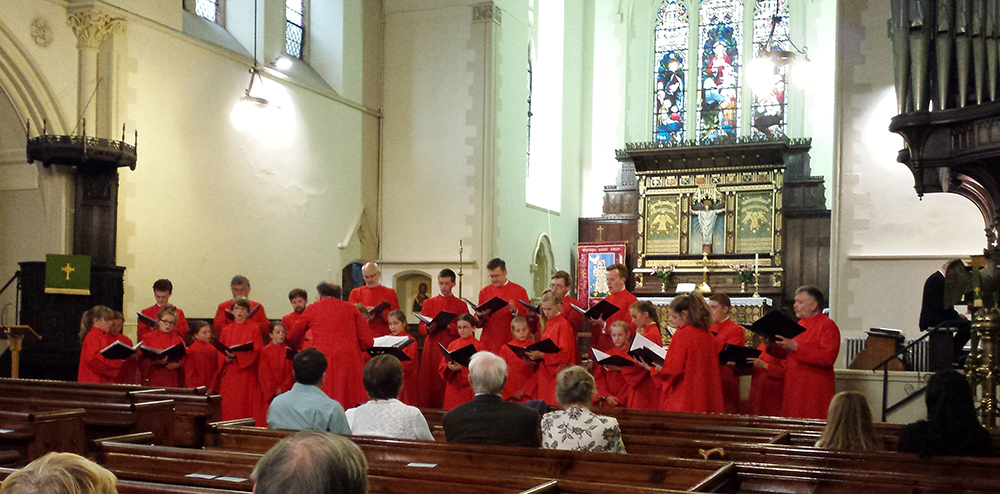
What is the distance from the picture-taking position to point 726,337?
7.30 meters

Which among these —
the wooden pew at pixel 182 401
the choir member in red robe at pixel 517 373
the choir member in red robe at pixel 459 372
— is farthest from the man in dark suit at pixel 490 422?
the choir member in red robe at pixel 459 372

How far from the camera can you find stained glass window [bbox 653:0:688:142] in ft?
65.5

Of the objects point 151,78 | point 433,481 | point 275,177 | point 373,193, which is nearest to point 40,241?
point 151,78

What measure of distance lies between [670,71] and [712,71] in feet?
2.95

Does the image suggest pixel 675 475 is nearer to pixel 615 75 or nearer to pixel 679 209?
pixel 679 209

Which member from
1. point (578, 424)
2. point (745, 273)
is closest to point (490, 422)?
point (578, 424)

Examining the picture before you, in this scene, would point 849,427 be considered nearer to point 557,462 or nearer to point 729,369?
point 557,462

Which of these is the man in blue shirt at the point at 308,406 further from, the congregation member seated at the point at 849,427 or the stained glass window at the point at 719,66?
the stained glass window at the point at 719,66

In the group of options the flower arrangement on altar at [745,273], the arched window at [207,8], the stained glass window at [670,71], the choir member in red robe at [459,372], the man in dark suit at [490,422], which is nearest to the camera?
the man in dark suit at [490,422]

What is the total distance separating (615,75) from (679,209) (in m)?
3.83

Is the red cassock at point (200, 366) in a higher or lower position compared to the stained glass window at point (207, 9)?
lower

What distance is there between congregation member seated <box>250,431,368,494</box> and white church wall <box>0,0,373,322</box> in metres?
9.44

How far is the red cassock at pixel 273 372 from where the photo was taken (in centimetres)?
838

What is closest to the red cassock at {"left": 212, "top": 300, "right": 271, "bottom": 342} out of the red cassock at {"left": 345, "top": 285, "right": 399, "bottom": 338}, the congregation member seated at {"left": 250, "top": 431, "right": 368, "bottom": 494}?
the red cassock at {"left": 345, "top": 285, "right": 399, "bottom": 338}
